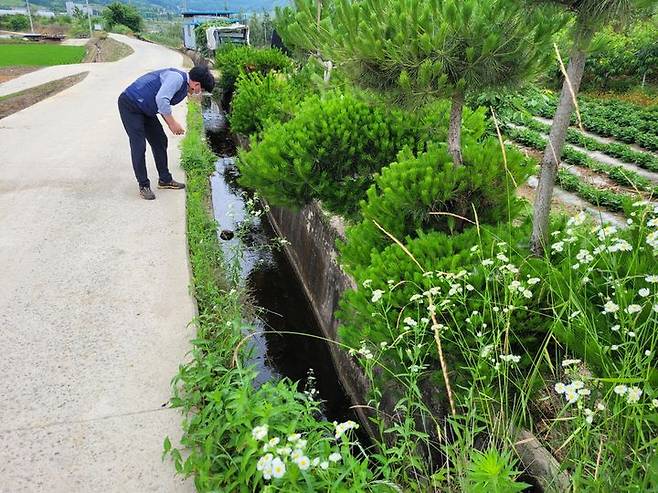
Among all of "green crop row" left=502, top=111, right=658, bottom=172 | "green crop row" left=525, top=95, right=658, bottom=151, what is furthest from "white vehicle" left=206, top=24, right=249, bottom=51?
"green crop row" left=502, top=111, right=658, bottom=172

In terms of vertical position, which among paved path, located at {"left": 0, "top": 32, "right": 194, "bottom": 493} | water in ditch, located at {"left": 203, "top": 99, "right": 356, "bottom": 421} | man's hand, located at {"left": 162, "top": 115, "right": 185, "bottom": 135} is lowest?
water in ditch, located at {"left": 203, "top": 99, "right": 356, "bottom": 421}

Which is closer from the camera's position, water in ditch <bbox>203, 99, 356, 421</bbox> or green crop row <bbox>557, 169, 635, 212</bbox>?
water in ditch <bbox>203, 99, 356, 421</bbox>

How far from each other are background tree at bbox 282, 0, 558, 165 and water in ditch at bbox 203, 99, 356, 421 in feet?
5.60

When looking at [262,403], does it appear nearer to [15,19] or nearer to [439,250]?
[439,250]

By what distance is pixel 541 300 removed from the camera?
2.64m

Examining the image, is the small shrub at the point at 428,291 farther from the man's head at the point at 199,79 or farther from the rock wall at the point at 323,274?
the man's head at the point at 199,79

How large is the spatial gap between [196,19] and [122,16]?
778 inches

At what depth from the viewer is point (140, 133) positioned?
5.62 metres

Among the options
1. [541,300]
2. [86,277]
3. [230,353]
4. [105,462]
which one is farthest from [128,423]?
[541,300]

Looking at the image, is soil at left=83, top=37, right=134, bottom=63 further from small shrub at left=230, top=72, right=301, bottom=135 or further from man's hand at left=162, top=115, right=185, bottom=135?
man's hand at left=162, top=115, right=185, bottom=135

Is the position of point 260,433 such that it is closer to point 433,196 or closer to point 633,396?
point 633,396

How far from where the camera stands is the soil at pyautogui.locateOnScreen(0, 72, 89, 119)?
1134 centimetres

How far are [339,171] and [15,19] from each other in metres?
61.4

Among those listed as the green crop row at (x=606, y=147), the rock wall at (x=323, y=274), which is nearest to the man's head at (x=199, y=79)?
the rock wall at (x=323, y=274)
